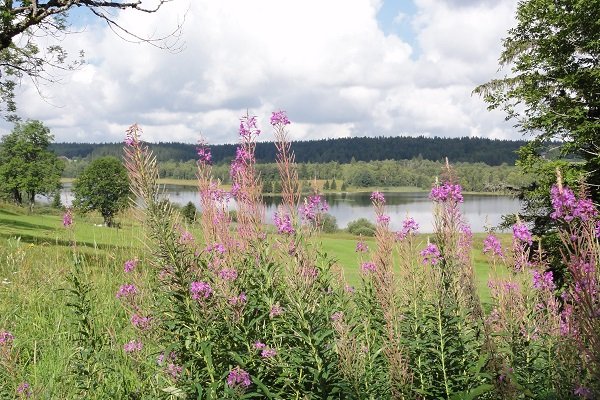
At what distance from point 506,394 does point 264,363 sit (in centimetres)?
158

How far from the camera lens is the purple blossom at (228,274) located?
364 centimetres

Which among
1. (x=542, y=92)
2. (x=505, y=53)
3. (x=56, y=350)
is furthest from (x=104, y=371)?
(x=505, y=53)

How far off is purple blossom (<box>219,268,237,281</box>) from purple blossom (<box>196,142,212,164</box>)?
1189mm

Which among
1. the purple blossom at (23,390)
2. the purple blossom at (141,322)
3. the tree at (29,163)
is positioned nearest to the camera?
the purple blossom at (23,390)

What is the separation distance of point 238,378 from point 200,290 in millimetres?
622

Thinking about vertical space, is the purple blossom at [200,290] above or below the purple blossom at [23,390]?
above

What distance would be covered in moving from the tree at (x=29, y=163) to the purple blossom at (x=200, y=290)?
81976 millimetres

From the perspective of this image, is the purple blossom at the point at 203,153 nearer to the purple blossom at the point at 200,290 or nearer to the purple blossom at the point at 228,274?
the purple blossom at the point at 228,274

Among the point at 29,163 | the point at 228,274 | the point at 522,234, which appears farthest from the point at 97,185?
the point at 522,234

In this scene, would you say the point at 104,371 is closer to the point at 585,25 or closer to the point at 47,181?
the point at 585,25

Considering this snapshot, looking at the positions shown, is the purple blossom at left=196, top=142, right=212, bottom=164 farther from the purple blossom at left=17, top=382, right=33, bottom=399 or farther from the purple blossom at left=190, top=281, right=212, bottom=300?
the purple blossom at left=17, top=382, right=33, bottom=399

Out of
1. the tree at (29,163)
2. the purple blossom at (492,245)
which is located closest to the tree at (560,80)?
the purple blossom at (492,245)

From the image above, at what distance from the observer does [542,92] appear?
22.9 metres

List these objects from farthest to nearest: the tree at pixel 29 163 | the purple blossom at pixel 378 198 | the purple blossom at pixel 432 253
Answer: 1. the tree at pixel 29 163
2. the purple blossom at pixel 378 198
3. the purple blossom at pixel 432 253
